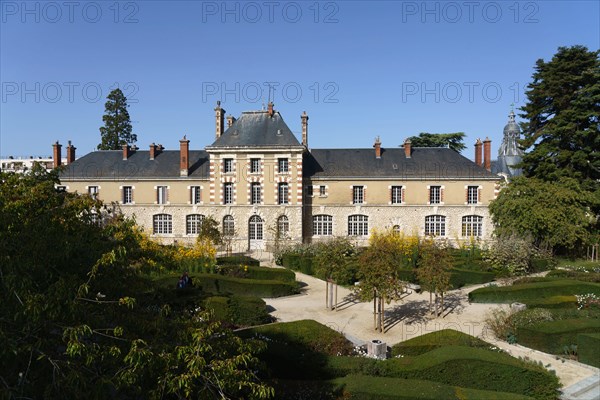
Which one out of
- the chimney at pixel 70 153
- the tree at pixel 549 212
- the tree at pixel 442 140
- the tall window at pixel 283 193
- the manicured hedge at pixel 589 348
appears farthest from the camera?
the tree at pixel 442 140

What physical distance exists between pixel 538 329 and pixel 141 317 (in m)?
10.8

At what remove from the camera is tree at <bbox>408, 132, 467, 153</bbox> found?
151 ft

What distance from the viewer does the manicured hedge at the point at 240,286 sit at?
669 inches

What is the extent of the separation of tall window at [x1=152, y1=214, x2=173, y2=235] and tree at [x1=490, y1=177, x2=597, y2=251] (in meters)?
23.3

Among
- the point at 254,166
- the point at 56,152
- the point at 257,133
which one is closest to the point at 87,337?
the point at 254,166

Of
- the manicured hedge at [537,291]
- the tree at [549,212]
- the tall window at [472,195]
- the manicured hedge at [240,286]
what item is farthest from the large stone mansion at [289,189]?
the manicured hedge at [537,291]

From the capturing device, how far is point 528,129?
2856cm

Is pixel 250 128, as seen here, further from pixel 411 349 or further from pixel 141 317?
pixel 141 317

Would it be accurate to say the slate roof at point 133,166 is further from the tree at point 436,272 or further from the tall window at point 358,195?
the tree at point 436,272

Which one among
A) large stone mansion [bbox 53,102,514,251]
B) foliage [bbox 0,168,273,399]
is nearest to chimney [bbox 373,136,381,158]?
large stone mansion [bbox 53,102,514,251]

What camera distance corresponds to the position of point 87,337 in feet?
15.9

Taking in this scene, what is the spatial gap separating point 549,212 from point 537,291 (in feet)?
31.0

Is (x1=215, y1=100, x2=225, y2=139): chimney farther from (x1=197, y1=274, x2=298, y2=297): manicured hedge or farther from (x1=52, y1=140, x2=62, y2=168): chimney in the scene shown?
(x1=197, y1=274, x2=298, y2=297): manicured hedge

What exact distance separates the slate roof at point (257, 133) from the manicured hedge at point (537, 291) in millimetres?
16663
